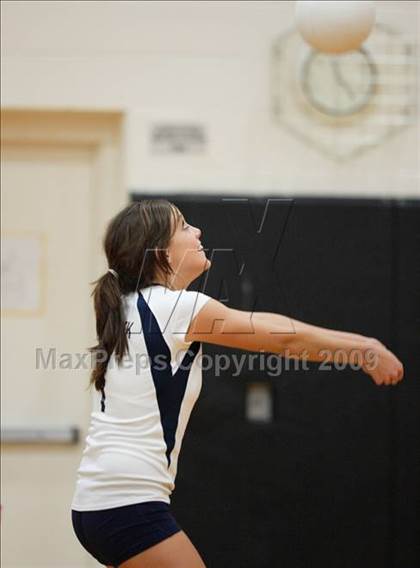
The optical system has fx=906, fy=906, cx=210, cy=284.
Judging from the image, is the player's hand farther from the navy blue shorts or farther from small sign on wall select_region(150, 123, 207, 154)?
small sign on wall select_region(150, 123, 207, 154)

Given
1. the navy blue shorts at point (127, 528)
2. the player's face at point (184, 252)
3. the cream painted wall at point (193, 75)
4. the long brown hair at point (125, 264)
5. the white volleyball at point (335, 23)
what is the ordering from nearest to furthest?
the navy blue shorts at point (127, 528)
the long brown hair at point (125, 264)
the player's face at point (184, 252)
the white volleyball at point (335, 23)
the cream painted wall at point (193, 75)

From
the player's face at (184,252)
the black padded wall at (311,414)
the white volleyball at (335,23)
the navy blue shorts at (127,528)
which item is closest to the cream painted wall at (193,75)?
the black padded wall at (311,414)

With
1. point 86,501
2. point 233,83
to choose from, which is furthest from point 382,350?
point 233,83

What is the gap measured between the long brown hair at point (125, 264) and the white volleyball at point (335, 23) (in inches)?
42.6

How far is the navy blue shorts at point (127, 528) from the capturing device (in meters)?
1.95

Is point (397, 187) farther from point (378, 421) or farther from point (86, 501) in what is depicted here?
point (86, 501)

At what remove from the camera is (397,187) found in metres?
3.37

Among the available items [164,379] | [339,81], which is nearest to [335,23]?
[339,81]

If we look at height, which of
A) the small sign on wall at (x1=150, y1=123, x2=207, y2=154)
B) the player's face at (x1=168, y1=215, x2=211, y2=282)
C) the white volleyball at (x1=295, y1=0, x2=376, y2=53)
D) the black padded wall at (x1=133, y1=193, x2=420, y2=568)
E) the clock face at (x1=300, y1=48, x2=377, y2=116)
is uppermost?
the white volleyball at (x1=295, y1=0, x2=376, y2=53)

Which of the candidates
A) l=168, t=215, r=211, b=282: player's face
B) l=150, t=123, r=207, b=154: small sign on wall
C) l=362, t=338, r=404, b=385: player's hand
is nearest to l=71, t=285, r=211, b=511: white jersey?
l=168, t=215, r=211, b=282: player's face

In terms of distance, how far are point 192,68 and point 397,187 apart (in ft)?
2.89

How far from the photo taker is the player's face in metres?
2.18

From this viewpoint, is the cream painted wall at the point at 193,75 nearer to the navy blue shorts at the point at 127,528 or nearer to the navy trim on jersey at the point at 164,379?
the navy trim on jersey at the point at 164,379

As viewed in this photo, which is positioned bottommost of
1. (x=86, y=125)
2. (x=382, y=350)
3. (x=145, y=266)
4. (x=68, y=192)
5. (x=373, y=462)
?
(x=373, y=462)
